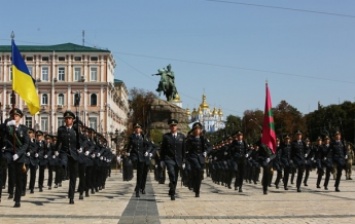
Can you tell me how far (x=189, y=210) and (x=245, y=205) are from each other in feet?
6.17

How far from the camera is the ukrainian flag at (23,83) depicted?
15.6 m

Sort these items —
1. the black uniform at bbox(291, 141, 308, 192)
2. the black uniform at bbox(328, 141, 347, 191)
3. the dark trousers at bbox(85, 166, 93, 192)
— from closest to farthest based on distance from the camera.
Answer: the dark trousers at bbox(85, 166, 93, 192)
the black uniform at bbox(328, 141, 347, 191)
the black uniform at bbox(291, 141, 308, 192)

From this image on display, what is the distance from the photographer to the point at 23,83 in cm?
1585

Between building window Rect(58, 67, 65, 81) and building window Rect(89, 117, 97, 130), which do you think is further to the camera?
building window Rect(58, 67, 65, 81)

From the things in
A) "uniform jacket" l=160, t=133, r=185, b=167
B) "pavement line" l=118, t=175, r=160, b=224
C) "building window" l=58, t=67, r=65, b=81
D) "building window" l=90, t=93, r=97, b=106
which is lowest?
"pavement line" l=118, t=175, r=160, b=224

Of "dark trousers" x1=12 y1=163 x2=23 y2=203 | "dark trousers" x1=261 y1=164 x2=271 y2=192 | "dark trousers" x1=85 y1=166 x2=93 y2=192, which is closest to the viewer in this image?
"dark trousers" x1=12 y1=163 x2=23 y2=203

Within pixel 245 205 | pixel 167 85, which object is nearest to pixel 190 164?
pixel 245 205

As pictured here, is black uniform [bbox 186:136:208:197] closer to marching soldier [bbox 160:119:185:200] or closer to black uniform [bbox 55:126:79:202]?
marching soldier [bbox 160:119:185:200]

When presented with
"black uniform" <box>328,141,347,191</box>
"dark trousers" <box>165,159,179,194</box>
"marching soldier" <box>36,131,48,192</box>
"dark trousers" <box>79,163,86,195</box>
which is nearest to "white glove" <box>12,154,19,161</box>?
"dark trousers" <box>79,163,86,195</box>

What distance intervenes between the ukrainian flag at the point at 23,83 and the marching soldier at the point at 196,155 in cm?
467

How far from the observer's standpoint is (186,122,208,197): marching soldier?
18.4 meters

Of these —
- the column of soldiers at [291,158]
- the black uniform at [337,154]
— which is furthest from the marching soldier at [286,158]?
the black uniform at [337,154]

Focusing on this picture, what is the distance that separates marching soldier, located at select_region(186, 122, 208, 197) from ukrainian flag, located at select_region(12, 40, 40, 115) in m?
4.67

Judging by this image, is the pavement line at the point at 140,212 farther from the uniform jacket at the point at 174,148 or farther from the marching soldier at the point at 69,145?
the marching soldier at the point at 69,145
